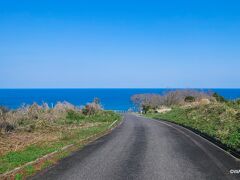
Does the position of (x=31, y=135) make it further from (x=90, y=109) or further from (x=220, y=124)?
(x=90, y=109)

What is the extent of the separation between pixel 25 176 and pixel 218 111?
25224mm

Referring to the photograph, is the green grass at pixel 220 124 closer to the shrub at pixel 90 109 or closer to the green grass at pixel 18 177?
the green grass at pixel 18 177

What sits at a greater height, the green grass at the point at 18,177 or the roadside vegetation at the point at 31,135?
the green grass at the point at 18,177

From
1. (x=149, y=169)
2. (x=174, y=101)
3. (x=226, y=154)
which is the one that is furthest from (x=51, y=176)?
(x=174, y=101)

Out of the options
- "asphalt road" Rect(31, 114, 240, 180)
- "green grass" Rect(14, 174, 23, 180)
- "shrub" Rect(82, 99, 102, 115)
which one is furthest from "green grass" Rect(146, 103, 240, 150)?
"shrub" Rect(82, 99, 102, 115)

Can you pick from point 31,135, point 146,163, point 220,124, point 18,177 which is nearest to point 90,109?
point 220,124

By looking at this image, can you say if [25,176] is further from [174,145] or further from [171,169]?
[174,145]

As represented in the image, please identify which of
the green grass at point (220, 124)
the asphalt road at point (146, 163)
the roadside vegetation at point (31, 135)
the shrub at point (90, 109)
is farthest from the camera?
the shrub at point (90, 109)

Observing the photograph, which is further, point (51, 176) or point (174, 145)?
point (174, 145)

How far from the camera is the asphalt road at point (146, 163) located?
11.5 m

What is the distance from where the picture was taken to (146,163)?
13.6 metres

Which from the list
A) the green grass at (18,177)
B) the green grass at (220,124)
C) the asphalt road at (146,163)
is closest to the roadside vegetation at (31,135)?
the green grass at (18,177)

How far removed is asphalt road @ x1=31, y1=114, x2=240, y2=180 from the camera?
1155 centimetres

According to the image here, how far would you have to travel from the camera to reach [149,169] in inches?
491
